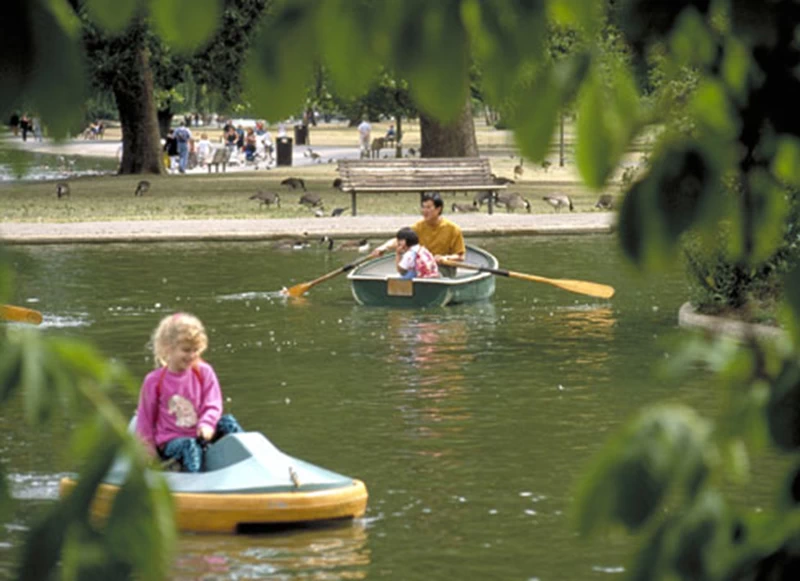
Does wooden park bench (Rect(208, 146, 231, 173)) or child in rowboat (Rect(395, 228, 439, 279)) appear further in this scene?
wooden park bench (Rect(208, 146, 231, 173))

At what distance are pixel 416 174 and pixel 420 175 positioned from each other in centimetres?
10

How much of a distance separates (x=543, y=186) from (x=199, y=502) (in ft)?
120

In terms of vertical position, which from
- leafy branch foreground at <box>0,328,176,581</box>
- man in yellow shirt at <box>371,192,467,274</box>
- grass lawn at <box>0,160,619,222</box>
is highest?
leafy branch foreground at <box>0,328,176,581</box>

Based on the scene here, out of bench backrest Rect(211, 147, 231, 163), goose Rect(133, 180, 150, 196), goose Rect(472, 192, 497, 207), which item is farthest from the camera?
bench backrest Rect(211, 147, 231, 163)

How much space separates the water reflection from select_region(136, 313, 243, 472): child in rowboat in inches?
21.1

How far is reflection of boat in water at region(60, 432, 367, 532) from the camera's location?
427 inches

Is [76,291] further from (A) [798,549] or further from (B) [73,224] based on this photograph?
(A) [798,549]

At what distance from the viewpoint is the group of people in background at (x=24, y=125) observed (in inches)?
88.5

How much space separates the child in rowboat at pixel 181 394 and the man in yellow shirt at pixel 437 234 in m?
11.4

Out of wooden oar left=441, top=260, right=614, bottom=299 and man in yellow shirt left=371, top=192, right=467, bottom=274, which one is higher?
man in yellow shirt left=371, top=192, right=467, bottom=274

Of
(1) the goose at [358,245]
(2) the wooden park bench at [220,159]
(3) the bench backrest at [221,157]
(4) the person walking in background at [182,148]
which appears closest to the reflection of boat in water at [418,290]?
(1) the goose at [358,245]

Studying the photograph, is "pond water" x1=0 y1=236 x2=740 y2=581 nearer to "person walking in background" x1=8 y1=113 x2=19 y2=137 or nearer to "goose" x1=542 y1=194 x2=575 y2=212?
"person walking in background" x1=8 y1=113 x2=19 y2=137

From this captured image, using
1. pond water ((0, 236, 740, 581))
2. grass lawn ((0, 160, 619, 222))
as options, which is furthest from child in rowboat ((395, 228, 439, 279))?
grass lawn ((0, 160, 619, 222))

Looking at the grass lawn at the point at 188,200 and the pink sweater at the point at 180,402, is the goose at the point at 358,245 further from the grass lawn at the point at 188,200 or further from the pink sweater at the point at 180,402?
the pink sweater at the point at 180,402
